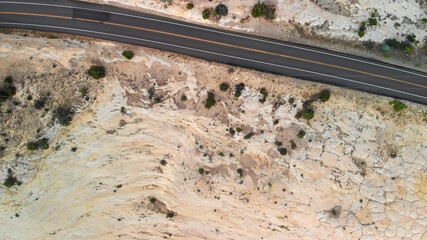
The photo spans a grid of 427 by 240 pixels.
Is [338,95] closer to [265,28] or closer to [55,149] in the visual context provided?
[265,28]

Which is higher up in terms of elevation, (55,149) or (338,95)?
Result: (338,95)

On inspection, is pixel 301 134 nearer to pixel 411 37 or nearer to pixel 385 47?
pixel 385 47

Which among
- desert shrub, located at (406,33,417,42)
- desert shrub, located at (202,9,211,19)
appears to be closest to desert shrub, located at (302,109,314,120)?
desert shrub, located at (406,33,417,42)

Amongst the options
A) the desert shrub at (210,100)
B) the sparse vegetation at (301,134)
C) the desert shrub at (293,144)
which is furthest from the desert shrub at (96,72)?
the sparse vegetation at (301,134)

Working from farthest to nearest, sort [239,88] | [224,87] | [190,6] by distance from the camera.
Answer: [239,88], [224,87], [190,6]

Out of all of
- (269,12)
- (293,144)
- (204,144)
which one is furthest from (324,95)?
(204,144)

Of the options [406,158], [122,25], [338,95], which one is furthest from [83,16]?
[406,158]
